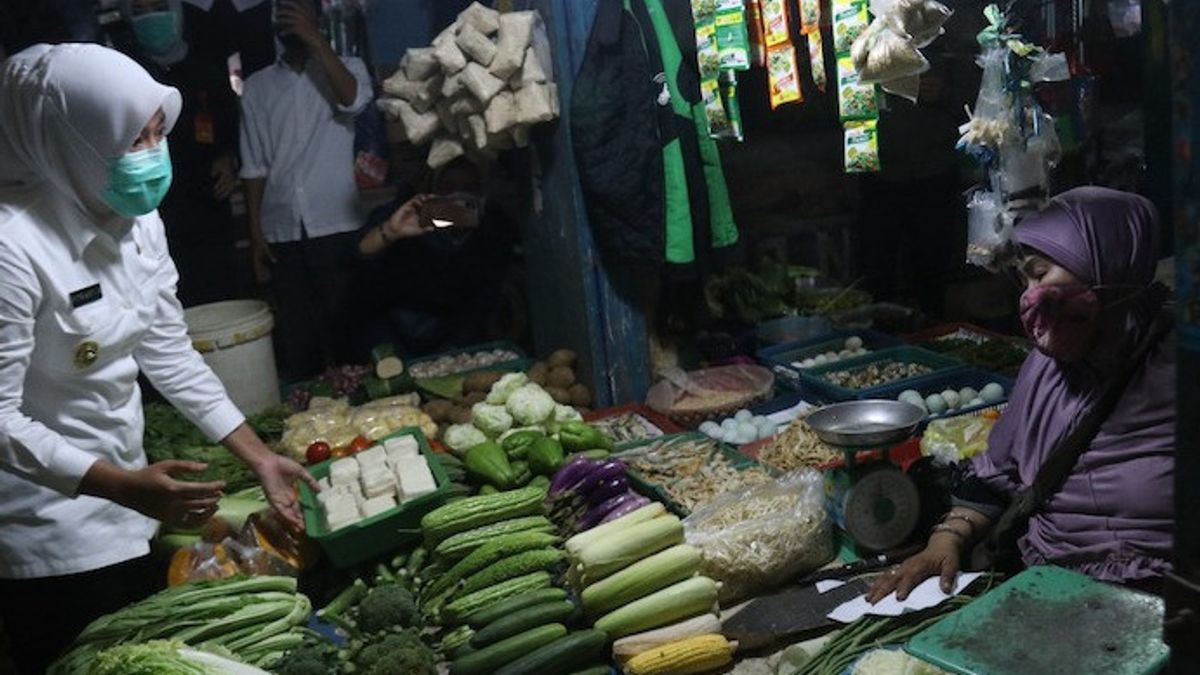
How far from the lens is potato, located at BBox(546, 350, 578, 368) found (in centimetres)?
524

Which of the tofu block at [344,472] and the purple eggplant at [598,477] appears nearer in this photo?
the purple eggplant at [598,477]

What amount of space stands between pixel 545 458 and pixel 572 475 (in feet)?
1.11

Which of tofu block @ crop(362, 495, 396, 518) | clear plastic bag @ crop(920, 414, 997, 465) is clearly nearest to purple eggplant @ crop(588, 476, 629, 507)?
tofu block @ crop(362, 495, 396, 518)

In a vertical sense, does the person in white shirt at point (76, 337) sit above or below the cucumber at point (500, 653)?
above

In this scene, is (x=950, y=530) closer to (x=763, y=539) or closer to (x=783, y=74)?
(x=763, y=539)

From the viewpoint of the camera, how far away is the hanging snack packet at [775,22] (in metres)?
3.91

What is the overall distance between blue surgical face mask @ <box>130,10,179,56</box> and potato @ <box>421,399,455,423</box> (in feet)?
8.40

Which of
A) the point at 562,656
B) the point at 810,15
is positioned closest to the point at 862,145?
the point at 810,15

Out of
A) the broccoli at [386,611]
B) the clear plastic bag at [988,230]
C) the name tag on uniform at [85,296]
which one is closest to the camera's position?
the name tag on uniform at [85,296]

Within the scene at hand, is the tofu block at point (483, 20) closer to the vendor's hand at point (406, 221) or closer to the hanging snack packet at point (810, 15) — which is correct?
the vendor's hand at point (406, 221)

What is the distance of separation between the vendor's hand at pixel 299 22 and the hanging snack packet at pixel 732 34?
2.53 m

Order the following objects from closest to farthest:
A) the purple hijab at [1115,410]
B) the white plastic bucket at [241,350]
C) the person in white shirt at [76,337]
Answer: the purple hijab at [1115,410], the person in white shirt at [76,337], the white plastic bucket at [241,350]

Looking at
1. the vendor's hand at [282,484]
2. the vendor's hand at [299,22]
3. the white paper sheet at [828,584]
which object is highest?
the vendor's hand at [299,22]

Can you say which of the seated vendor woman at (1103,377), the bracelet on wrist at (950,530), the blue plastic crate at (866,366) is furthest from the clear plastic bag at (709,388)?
the seated vendor woman at (1103,377)
